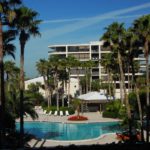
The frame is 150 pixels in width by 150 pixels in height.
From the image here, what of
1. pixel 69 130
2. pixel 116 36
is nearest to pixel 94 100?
pixel 69 130

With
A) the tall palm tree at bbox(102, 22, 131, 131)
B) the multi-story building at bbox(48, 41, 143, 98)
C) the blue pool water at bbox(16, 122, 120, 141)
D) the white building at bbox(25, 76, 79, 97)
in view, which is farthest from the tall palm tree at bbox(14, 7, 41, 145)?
the multi-story building at bbox(48, 41, 143, 98)

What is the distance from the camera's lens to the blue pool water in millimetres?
40269

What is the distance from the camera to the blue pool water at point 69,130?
40269 millimetres

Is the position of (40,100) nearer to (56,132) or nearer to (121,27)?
(56,132)

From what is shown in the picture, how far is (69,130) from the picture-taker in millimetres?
45344

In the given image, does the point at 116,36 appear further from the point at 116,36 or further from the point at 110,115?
the point at 110,115

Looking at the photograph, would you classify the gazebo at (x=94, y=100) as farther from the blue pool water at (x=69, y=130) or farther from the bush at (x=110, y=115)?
the blue pool water at (x=69, y=130)

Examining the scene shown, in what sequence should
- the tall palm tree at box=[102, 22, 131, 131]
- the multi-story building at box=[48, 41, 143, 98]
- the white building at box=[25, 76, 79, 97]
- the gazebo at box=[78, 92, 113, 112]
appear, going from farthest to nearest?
the multi-story building at box=[48, 41, 143, 98] < the white building at box=[25, 76, 79, 97] < the gazebo at box=[78, 92, 113, 112] < the tall palm tree at box=[102, 22, 131, 131]

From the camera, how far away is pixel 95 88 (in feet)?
348

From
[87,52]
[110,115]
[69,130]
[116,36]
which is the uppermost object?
[87,52]

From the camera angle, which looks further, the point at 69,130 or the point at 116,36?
the point at 69,130

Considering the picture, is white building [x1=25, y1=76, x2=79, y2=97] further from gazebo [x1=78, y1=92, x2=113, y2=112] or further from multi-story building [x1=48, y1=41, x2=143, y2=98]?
multi-story building [x1=48, y1=41, x2=143, y2=98]

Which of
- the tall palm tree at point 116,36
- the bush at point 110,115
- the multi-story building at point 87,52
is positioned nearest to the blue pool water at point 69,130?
the bush at point 110,115

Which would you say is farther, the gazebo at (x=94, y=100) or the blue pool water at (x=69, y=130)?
the gazebo at (x=94, y=100)
